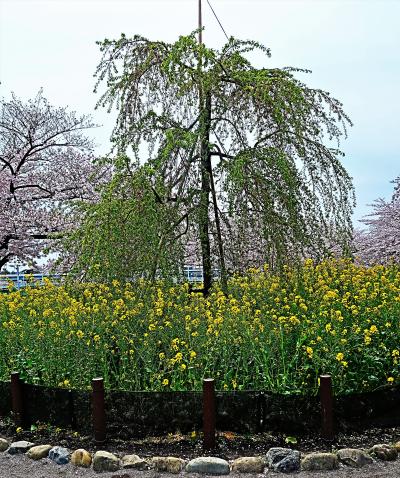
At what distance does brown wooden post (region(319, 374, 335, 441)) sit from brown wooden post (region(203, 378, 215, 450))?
83cm

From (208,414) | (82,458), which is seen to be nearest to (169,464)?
(208,414)

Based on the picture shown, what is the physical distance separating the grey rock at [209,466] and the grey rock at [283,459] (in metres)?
0.32

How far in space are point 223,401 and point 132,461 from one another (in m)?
0.81

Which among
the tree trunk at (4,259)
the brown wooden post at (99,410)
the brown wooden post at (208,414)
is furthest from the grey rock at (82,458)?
the tree trunk at (4,259)

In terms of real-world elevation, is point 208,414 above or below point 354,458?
above

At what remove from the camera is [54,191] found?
1550cm

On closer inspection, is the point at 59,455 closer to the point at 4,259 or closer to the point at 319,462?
the point at 319,462

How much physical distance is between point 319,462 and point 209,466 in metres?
0.78

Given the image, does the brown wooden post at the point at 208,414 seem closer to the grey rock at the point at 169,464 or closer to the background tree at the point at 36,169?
the grey rock at the point at 169,464

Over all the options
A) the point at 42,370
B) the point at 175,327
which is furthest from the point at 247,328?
the point at 42,370

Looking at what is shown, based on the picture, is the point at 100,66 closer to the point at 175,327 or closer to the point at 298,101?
the point at 298,101

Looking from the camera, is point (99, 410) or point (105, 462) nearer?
point (105, 462)

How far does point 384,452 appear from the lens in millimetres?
4477

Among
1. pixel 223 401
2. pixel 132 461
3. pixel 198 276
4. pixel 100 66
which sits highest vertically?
pixel 100 66
